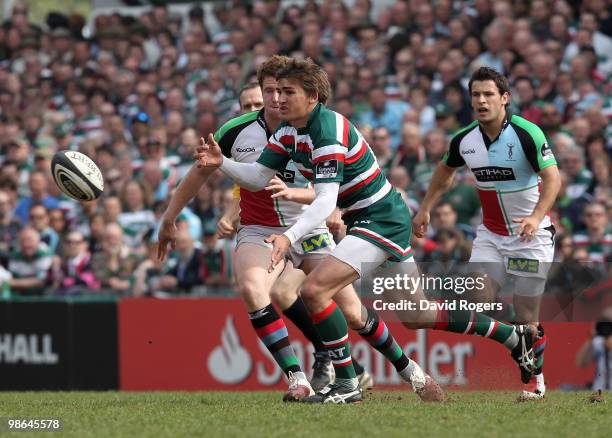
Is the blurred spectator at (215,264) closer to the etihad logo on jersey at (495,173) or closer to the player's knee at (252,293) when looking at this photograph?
the player's knee at (252,293)

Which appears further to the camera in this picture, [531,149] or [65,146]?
[65,146]

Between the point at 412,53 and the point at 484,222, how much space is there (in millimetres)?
7201

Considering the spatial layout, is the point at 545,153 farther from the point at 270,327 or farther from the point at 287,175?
the point at 270,327

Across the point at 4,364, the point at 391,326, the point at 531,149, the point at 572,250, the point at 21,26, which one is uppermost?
the point at 21,26

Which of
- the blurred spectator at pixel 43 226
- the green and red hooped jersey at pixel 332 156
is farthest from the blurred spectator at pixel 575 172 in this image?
the blurred spectator at pixel 43 226

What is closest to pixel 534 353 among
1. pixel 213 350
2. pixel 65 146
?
pixel 213 350

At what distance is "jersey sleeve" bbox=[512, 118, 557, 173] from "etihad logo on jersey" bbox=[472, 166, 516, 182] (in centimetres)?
21

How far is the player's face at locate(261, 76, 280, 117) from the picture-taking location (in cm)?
863

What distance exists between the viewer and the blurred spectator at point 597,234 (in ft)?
38.2

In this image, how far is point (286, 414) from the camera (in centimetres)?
735

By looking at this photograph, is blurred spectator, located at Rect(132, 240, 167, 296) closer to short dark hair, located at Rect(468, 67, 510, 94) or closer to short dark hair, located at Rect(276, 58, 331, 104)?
short dark hair, located at Rect(468, 67, 510, 94)

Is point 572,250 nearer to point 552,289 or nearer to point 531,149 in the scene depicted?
point 552,289

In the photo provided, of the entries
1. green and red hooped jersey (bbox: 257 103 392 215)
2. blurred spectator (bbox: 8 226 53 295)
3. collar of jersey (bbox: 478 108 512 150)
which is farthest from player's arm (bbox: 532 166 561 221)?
blurred spectator (bbox: 8 226 53 295)

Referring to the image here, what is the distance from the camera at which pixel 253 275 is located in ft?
27.9
